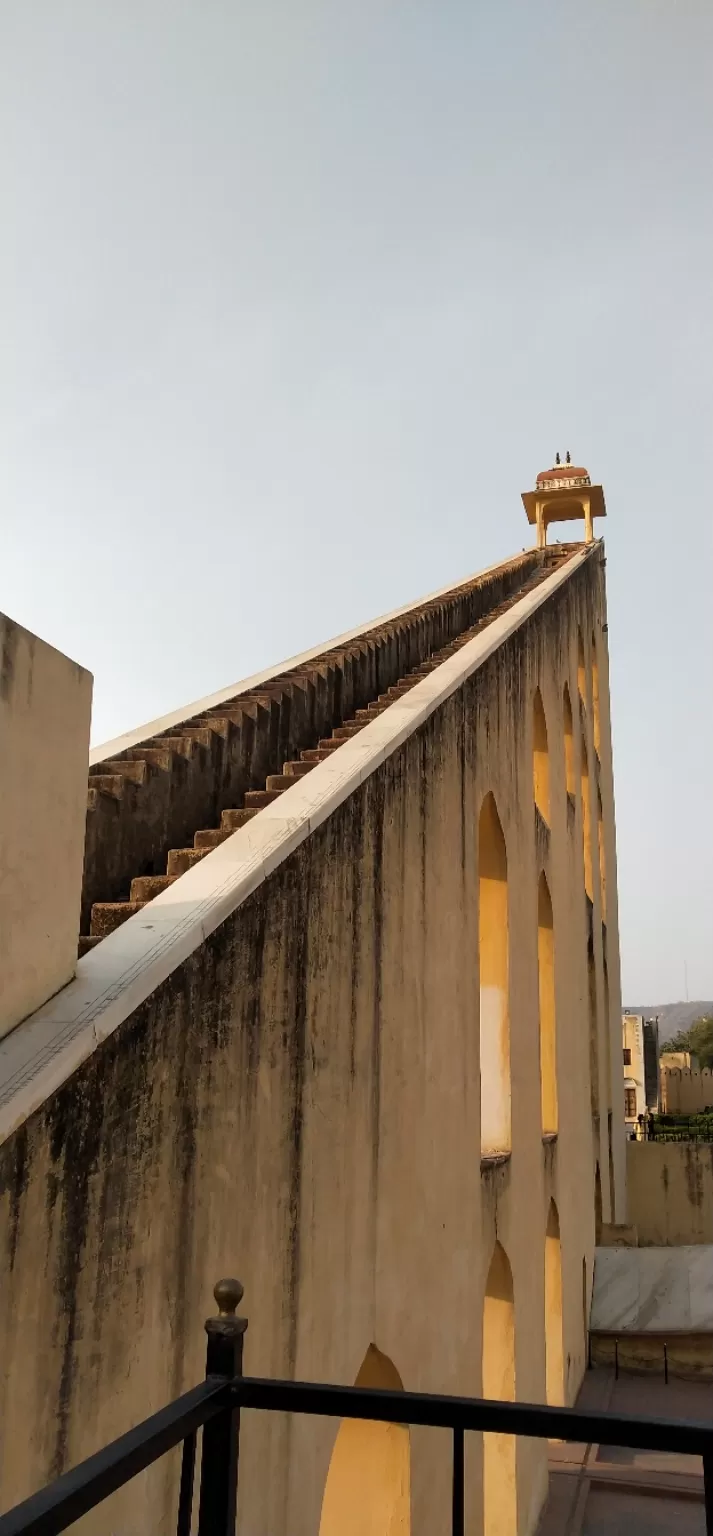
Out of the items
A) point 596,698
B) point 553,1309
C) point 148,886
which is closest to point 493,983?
point 148,886

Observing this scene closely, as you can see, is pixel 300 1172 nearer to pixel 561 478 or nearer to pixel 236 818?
pixel 236 818

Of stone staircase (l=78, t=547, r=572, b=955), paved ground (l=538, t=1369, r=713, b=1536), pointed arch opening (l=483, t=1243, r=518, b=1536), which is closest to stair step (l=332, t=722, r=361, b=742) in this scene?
stone staircase (l=78, t=547, r=572, b=955)

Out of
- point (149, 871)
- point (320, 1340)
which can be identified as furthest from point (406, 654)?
point (320, 1340)

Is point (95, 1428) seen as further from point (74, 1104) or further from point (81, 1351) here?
point (74, 1104)

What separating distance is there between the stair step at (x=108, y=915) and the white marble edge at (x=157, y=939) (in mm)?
372

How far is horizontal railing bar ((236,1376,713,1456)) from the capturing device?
1350 millimetres

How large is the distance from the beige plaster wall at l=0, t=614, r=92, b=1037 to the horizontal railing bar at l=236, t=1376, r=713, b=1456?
3.16ft

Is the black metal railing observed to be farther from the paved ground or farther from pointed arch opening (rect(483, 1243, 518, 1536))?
the paved ground

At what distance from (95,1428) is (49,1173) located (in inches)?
22.5

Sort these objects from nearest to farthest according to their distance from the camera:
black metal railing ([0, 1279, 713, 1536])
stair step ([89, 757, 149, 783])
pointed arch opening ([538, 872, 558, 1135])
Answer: black metal railing ([0, 1279, 713, 1536]) < stair step ([89, 757, 149, 783]) < pointed arch opening ([538, 872, 558, 1135])

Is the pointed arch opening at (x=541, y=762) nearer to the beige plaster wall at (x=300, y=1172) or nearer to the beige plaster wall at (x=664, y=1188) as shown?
the beige plaster wall at (x=300, y=1172)

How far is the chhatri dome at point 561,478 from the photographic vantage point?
20062 millimetres

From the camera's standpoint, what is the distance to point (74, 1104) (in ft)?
6.85

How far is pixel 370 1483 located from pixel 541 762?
666cm
